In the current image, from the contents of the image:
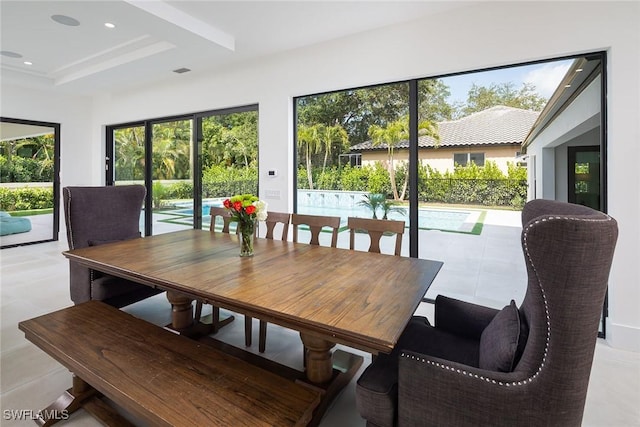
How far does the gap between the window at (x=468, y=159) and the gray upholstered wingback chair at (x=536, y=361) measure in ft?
6.86

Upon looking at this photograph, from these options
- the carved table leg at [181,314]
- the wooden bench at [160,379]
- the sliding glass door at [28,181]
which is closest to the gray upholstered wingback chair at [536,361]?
the wooden bench at [160,379]

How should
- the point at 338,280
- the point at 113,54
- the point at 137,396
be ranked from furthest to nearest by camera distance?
the point at 113,54
the point at 338,280
the point at 137,396

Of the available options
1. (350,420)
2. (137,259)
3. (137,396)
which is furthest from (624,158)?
(137,259)

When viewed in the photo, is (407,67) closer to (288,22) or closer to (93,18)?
(288,22)

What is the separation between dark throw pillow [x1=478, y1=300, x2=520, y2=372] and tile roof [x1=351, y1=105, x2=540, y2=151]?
223 centimetres

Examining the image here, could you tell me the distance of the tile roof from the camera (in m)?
3.08

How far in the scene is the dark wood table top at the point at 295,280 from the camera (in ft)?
4.20

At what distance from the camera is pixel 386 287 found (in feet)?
5.50

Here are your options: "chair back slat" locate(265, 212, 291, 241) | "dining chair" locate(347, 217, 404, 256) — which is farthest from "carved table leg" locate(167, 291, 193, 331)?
"dining chair" locate(347, 217, 404, 256)

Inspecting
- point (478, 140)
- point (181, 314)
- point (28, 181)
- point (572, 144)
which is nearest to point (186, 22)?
point (181, 314)

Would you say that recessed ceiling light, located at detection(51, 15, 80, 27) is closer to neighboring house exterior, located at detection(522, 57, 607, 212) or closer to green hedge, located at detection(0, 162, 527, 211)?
green hedge, located at detection(0, 162, 527, 211)

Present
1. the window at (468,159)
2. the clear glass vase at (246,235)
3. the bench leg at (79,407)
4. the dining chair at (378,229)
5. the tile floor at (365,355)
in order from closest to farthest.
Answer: the bench leg at (79,407) < the tile floor at (365,355) < the clear glass vase at (246,235) < the dining chair at (378,229) < the window at (468,159)

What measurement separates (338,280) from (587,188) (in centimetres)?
255

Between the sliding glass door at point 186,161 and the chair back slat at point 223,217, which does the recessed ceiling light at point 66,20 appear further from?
the chair back slat at point 223,217
